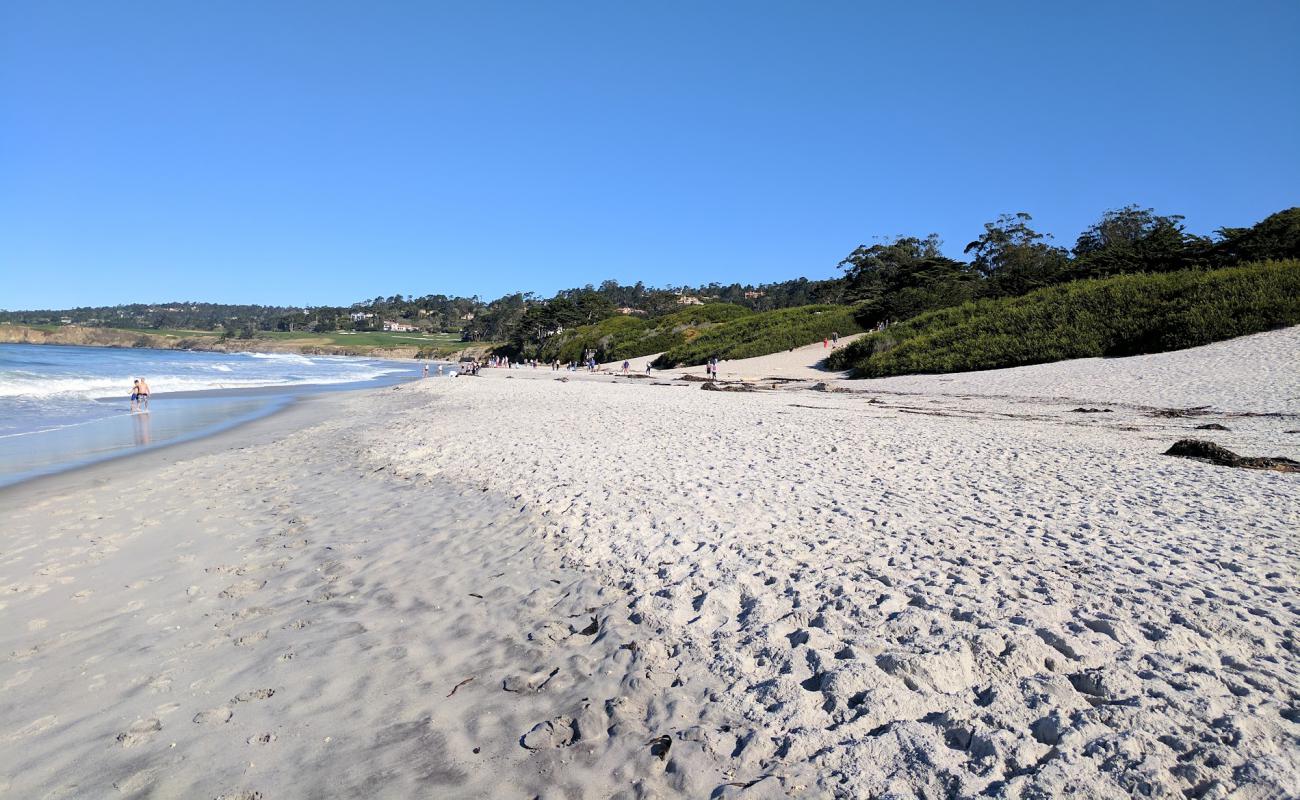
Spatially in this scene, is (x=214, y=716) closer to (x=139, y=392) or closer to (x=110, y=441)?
(x=110, y=441)

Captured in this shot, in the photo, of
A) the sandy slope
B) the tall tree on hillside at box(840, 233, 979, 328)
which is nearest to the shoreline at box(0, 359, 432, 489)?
the sandy slope

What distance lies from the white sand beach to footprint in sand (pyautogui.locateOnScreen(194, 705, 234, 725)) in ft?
0.06

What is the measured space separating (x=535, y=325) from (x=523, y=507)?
82.1 metres

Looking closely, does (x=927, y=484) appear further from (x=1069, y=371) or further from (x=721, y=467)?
(x=1069, y=371)

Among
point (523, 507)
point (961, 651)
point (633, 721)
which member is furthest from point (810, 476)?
point (633, 721)

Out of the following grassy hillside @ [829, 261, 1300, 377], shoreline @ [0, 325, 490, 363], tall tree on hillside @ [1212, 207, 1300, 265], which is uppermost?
tall tree on hillside @ [1212, 207, 1300, 265]

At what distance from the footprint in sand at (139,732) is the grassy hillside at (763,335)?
127 feet

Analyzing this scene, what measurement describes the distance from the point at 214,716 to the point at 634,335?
199 ft

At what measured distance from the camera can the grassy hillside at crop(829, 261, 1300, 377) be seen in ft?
75.2

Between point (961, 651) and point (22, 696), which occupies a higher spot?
point (961, 651)

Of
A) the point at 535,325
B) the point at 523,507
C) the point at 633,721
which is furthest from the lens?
the point at 535,325

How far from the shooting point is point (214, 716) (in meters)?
3.38

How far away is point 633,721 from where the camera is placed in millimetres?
3271

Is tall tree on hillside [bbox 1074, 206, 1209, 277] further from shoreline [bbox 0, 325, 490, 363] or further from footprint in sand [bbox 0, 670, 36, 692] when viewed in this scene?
shoreline [bbox 0, 325, 490, 363]
